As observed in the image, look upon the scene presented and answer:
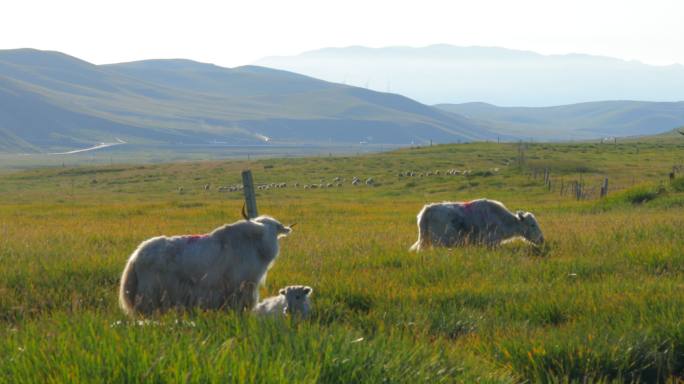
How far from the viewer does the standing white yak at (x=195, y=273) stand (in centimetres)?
884

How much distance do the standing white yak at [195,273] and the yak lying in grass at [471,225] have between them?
20.1ft

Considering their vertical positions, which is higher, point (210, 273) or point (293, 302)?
point (210, 273)

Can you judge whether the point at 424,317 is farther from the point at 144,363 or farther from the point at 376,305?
the point at 144,363

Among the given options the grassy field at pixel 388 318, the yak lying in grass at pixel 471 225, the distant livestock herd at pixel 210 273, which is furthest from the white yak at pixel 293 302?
the yak lying in grass at pixel 471 225

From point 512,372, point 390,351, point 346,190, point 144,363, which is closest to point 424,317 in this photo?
A: point 512,372

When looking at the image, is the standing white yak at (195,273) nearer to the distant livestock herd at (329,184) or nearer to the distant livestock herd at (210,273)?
the distant livestock herd at (210,273)

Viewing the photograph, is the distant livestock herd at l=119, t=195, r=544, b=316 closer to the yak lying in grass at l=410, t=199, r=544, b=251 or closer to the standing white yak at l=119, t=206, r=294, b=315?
the standing white yak at l=119, t=206, r=294, b=315

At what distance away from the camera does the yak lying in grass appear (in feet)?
50.2

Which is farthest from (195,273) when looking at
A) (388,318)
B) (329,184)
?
(329,184)

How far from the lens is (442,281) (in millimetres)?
10633

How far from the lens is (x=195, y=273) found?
898 cm

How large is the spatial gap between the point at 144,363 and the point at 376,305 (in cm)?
448

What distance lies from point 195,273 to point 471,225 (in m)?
7.96

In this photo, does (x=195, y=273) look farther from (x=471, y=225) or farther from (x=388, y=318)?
(x=471, y=225)
